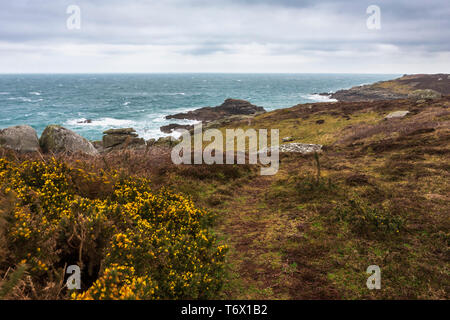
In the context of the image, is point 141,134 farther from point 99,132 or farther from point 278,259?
point 278,259

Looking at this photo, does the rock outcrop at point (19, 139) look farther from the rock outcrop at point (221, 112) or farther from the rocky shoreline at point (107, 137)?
the rock outcrop at point (221, 112)

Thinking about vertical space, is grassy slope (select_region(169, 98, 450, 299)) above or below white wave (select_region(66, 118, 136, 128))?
below

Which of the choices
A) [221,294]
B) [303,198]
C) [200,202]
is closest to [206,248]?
[221,294]

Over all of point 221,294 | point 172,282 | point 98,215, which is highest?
point 98,215

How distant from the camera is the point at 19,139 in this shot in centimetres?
1566

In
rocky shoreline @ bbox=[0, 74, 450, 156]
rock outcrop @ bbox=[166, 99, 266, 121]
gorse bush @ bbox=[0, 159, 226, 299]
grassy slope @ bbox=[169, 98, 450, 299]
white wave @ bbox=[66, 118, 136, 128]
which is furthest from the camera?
A: rock outcrop @ bbox=[166, 99, 266, 121]

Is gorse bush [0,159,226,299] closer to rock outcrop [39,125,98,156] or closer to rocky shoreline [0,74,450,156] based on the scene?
rocky shoreline [0,74,450,156]

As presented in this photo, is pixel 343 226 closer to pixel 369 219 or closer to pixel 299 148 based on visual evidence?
pixel 369 219

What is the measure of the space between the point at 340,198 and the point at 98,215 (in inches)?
348

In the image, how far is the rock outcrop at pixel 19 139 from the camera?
1524 cm

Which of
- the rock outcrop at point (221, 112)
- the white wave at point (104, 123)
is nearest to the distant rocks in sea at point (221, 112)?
the rock outcrop at point (221, 112)

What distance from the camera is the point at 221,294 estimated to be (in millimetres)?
5855

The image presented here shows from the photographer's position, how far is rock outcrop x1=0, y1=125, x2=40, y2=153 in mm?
15238

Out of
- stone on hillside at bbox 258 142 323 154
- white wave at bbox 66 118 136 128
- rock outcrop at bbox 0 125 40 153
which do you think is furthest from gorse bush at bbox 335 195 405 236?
white wave at bbox 66 118 136 128
